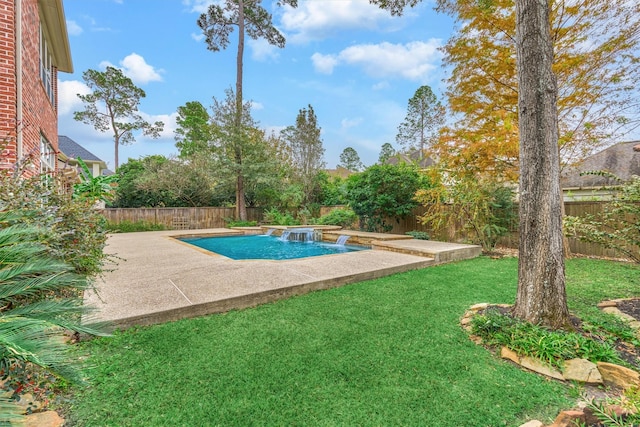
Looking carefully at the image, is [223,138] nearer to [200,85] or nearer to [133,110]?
[200,85]

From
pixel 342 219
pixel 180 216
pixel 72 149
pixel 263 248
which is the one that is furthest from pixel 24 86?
pixel 72 149

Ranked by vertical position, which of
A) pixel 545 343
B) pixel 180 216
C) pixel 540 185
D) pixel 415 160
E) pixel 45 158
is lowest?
pixel 545 343

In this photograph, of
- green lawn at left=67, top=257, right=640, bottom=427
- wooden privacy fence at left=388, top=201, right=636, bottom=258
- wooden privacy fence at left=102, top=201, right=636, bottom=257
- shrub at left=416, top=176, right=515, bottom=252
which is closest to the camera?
green lawn at left=67, top=257, right=640, bottom=427

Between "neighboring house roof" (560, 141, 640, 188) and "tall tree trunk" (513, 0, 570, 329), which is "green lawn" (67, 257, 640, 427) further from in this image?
"neighboring house roof" (560, 141, 640, 188)

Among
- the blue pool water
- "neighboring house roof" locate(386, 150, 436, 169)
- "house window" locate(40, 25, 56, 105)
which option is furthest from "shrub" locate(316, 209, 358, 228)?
"house window" locate(40, 25, 56, 105)

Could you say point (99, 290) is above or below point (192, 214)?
below

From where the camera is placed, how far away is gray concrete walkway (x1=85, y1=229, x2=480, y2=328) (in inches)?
135

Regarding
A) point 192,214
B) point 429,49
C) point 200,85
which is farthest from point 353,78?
point 192,214

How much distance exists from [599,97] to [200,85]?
1610 centimetres

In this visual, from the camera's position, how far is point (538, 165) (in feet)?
9.49

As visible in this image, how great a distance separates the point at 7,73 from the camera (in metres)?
4.75

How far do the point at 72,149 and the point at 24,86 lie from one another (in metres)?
18.4

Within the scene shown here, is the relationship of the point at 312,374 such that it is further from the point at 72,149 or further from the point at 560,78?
the point at 72,149

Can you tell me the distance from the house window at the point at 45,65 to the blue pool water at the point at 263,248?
6.09 m
